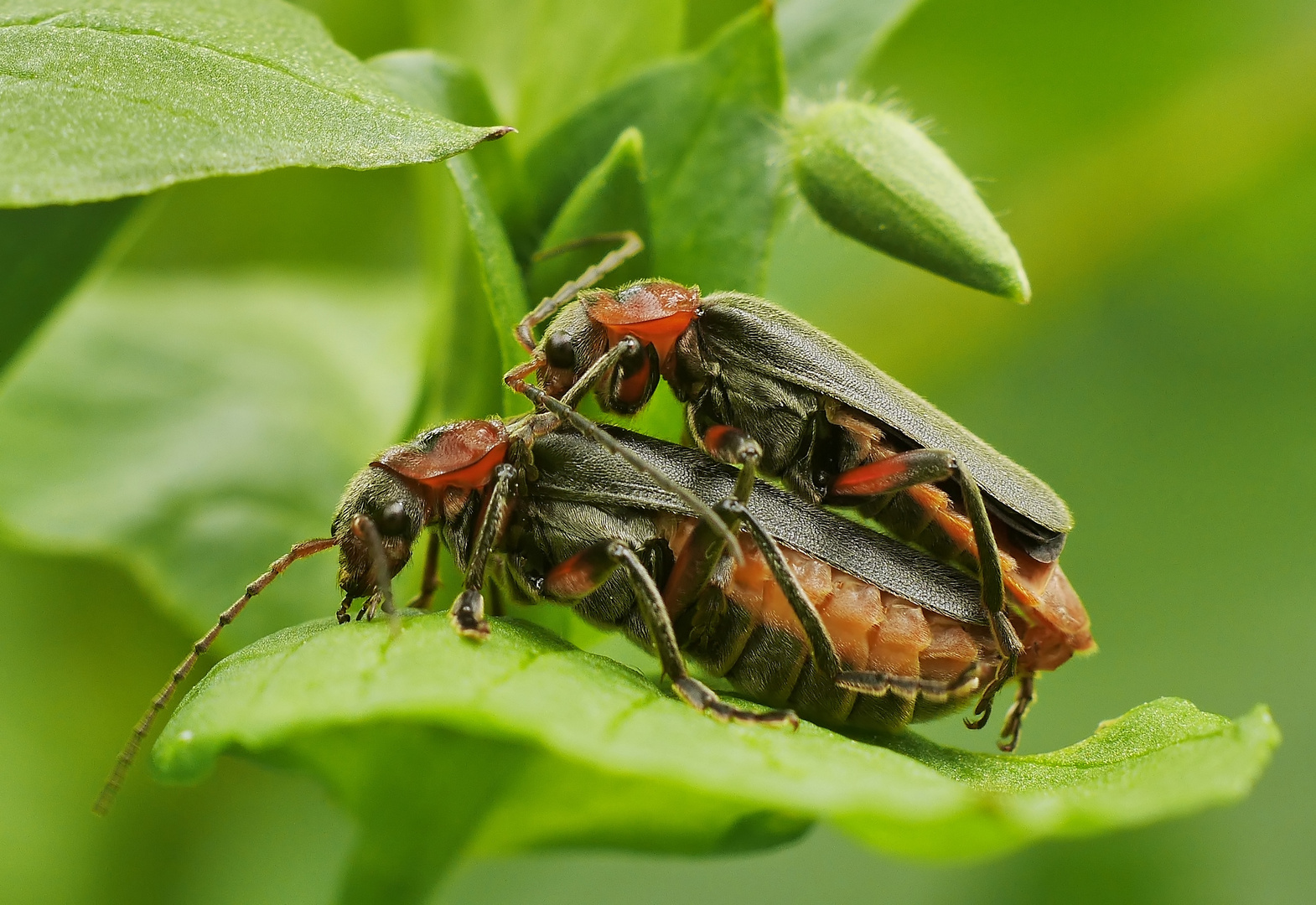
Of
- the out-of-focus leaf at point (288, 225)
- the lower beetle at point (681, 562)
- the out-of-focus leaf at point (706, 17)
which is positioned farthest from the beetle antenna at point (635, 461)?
the out-of-focus leaf at point (706, 17)

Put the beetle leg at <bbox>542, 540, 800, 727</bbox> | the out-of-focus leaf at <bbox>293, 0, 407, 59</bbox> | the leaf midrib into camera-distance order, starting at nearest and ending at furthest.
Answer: the leaf midrib, the beetle leg at <bbox>542, 540, 800, 727</bbox>, the out-of-focus leaf at <bbox>293, 0, 407, 59</bbox>

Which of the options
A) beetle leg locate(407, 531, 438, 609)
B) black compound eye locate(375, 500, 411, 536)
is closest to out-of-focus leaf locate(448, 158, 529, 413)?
black compound eye locate(375, 500, 411, 536)

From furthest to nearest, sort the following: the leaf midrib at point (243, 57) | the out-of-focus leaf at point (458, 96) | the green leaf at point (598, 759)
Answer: the out-of-focus leaf at point (458, 96) → the leaf midrib at point (243, 57) → the green leaf at point (598, 759)

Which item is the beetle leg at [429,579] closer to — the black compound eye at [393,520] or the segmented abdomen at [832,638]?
the black compound eye at [393,520]

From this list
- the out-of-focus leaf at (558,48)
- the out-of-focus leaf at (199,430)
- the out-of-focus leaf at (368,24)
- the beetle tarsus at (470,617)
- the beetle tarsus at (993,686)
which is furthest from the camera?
the out-of-focus leaf at (368,24)

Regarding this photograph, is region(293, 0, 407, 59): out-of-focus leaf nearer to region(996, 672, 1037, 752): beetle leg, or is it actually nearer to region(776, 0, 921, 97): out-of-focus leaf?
region(776, 0, 921, 97): out-of-focus leaf

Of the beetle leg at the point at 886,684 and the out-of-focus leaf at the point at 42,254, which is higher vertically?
the out-of-focus leaf at the point at 42,254
